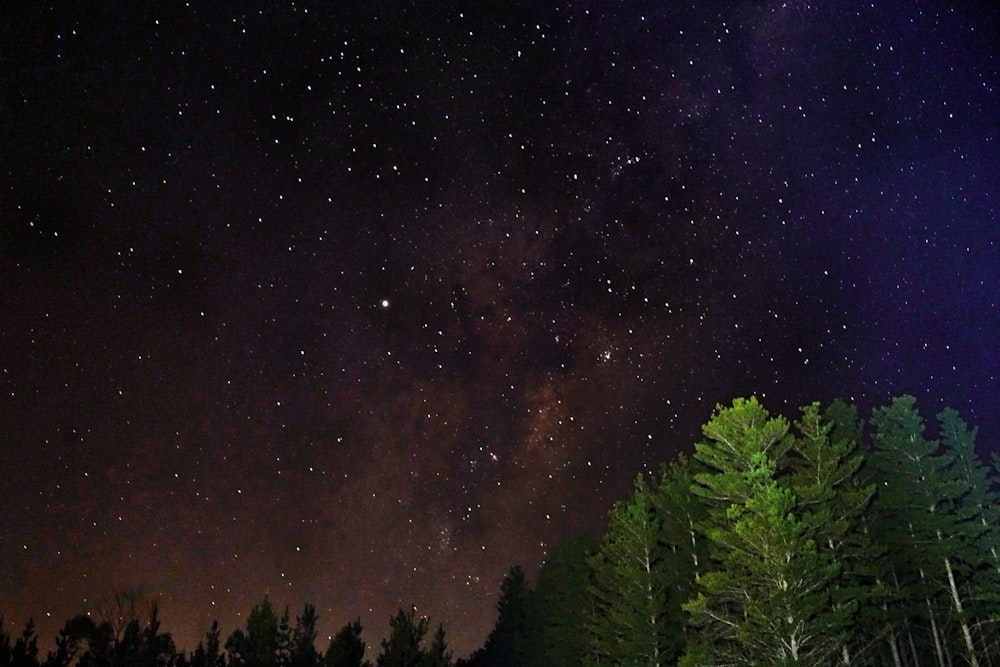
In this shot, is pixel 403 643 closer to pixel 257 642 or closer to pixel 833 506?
pixel 257 642

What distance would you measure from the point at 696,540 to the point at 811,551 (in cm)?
1340

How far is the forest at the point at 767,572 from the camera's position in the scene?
21.9 metres

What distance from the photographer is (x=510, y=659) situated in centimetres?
5991

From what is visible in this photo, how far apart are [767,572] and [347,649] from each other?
35518 millimetres

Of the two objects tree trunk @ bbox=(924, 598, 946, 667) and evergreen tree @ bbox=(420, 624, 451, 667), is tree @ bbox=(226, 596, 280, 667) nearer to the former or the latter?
evergreen tree @ bbox=(420, 624, 451, 667)

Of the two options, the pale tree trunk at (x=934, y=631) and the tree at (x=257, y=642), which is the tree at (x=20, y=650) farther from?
the pale tree trunk at (x=934, y=631)

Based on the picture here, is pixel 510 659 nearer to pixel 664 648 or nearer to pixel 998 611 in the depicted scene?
pixel 664 648

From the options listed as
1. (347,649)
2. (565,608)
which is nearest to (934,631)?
(565,608)

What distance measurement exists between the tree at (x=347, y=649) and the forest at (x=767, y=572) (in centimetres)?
15

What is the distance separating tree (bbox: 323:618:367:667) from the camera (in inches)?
1800

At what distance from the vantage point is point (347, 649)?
4747 cm

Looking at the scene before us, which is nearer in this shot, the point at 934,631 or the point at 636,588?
the point at 934,631

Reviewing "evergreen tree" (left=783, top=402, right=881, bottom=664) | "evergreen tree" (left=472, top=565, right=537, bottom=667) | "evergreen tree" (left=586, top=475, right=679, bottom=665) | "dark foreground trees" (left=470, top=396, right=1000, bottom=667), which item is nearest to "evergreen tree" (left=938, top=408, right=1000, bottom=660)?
"dark foreground trees" (left=470, top=396, right=1000, bottom=667)

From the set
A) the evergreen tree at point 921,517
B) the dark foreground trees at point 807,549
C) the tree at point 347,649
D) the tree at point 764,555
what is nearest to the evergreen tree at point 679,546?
the dark foreground trees at point 807,549
